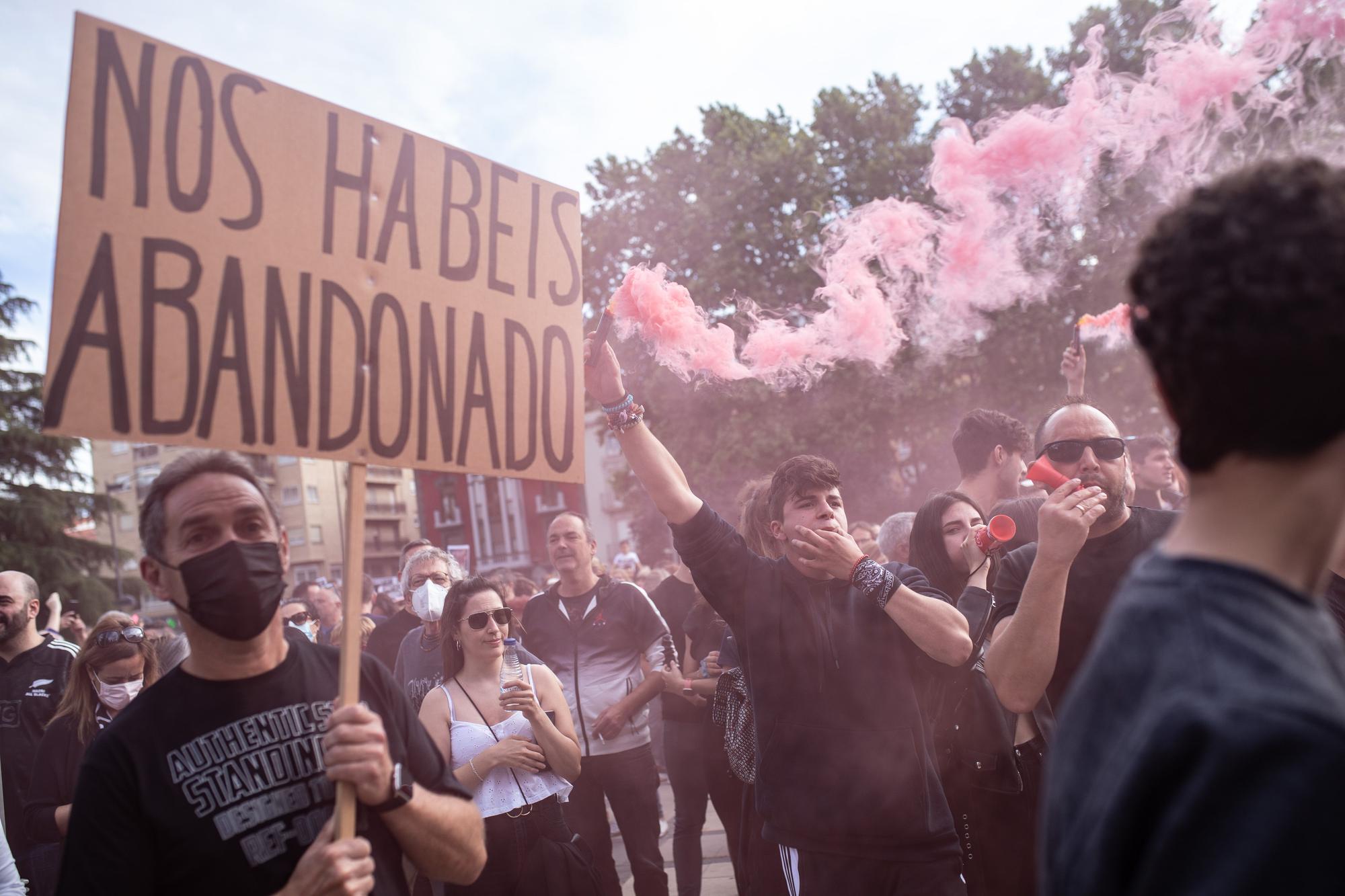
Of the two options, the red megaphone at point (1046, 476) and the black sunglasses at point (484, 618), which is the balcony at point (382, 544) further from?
the red megaphone at point (1046, 476)

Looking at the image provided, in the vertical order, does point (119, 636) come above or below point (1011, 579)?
below

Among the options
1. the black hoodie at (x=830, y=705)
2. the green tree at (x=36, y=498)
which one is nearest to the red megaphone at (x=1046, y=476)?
the black hoodie at (x=830, y=705)

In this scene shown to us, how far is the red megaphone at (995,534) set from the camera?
12.2ft

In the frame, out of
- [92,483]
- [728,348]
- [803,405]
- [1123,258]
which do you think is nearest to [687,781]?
[728,348]

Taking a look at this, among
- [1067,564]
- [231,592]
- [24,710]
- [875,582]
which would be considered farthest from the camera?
[24,710]

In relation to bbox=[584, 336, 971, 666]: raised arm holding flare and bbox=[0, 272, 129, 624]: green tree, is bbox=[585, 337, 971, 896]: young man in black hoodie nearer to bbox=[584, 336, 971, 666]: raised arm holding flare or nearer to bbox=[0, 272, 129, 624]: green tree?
bbox=[584, 336, 971, 666]: raised arm holding flare

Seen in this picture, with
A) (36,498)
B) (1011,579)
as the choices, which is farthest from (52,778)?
(36,498)

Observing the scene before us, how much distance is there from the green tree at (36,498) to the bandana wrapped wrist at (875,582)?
104ft

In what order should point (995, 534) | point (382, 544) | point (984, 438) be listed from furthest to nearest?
1. point (382, 544)
2. point (984, 438)
3. point (995, 534)

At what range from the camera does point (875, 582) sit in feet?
10.3

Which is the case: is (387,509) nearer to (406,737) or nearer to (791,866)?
(791,866)

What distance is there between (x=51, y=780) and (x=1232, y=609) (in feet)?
17.1

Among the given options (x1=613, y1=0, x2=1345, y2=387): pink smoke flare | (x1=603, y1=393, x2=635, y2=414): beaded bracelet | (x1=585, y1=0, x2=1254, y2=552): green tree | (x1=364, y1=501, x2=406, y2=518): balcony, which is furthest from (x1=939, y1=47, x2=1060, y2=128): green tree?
(x1=364, y1=501, x2=406, y2=518): balcony

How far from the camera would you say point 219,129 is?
2355mm
